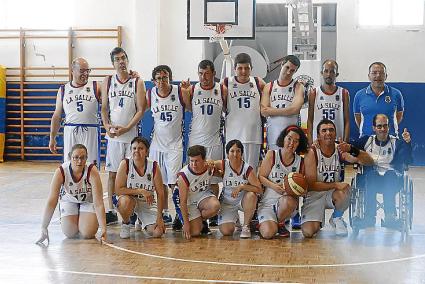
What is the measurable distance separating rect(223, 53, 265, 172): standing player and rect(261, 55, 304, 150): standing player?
0.11m

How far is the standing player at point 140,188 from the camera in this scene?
558 centimetres

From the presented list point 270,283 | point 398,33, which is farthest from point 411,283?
point 398,33

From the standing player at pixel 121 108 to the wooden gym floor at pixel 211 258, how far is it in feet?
2.28

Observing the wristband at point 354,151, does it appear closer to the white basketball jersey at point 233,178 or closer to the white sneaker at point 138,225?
the white basketball jersey at point 233,178

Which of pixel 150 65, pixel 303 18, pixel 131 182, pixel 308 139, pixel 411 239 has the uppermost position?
pixel 303 18

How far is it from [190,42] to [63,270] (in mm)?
9786

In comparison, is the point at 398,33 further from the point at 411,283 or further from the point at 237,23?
the point at 411,283

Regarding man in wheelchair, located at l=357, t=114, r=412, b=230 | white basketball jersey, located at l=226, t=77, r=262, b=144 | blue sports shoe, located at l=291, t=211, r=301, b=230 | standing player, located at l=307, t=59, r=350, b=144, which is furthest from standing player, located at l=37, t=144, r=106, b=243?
man in wheelchair, located at l=357, t=114, r=412, b=230

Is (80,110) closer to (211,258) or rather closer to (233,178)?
(233,178)

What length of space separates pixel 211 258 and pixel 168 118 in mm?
1725

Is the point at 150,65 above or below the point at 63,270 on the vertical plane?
above

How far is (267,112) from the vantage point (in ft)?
19.2

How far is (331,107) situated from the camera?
6062 mm

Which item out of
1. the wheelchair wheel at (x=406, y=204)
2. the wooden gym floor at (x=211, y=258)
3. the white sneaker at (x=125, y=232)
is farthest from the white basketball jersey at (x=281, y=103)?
the white sneaker at (x=125, y=232)
